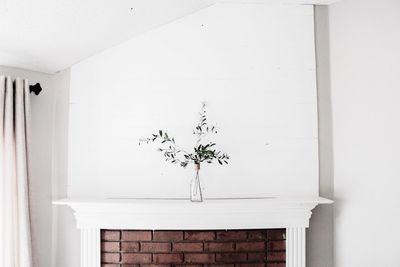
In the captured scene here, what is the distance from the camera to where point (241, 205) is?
2.57 meters

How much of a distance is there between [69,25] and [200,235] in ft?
5.16

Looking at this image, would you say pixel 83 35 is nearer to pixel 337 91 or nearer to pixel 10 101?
pixel 10 101

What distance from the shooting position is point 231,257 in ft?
8.82

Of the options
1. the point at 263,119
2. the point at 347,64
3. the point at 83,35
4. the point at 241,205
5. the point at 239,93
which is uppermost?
the point at 83,35

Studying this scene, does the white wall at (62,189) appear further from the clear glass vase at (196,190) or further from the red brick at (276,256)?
the red brick at (276,256)

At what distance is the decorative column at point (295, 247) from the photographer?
2.70 metres

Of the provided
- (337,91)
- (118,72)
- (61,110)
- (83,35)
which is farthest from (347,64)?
(61,110)

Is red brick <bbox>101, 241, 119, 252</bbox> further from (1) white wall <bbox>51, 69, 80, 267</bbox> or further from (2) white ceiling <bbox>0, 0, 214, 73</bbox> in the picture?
(2) white ceiling <bbox>0, 0, 214, 73</bbox>

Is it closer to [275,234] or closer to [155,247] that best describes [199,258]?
[155,247]

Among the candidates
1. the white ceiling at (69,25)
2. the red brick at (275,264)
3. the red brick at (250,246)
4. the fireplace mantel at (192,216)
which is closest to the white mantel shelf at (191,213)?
the fireplace mantel at (192,216)

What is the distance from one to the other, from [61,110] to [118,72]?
1.61 ft

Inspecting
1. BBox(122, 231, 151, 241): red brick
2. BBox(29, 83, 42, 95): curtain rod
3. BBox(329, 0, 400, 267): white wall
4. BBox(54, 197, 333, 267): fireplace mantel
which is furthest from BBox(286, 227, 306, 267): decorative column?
BBox(29, 83, 42, 95): curtain rod

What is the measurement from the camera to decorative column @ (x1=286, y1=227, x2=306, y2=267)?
2.70m

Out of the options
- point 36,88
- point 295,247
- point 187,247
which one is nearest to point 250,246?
point 295,247
